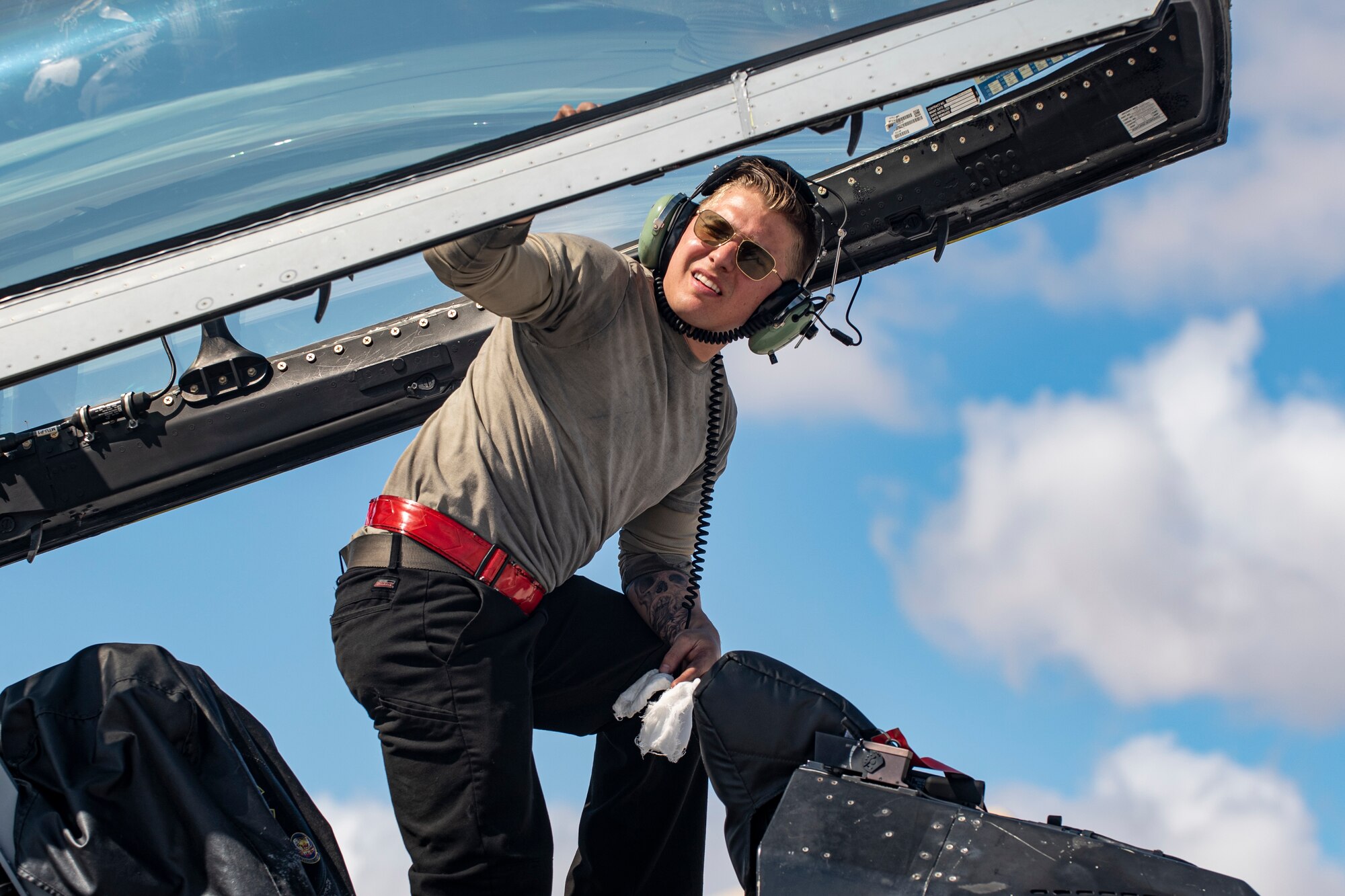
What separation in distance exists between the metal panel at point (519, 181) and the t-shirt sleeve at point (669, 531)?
1.02 metres

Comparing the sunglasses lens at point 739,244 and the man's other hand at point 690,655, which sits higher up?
the sunglasses lens at point 739,244

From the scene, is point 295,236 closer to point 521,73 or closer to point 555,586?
point 521,73

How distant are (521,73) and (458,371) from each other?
0.99m

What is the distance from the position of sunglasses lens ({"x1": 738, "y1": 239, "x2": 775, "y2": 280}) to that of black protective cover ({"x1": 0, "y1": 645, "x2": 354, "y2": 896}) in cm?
134

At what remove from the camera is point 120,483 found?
3057 mm

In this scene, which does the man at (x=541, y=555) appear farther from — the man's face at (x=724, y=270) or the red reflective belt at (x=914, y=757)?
the red reflective belt at (x=914, y=757)

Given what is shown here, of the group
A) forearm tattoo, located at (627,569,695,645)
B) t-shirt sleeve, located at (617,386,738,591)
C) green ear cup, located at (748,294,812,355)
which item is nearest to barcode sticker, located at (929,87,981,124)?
green ear cup, located at (748,294,812,355)

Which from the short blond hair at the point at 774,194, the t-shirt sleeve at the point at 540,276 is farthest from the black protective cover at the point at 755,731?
the short blond hair at the point at 774,194

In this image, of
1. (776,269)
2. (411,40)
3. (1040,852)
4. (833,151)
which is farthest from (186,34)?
Result: (1040,852)

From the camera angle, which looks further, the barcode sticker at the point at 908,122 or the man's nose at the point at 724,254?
the barcode sticker at the point at 908,122

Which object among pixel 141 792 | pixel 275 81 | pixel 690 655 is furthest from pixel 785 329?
pixel 141 792

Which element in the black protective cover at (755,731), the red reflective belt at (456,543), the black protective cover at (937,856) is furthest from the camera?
the red reflective belt at (456,543)

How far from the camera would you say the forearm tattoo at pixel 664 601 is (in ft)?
9.61

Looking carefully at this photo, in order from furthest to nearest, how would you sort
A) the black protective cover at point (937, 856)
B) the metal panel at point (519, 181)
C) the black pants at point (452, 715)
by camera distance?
the black pants at point (452, 715) < the metal panel at point (519, 181) < the black protective cover at point (937, 856)
